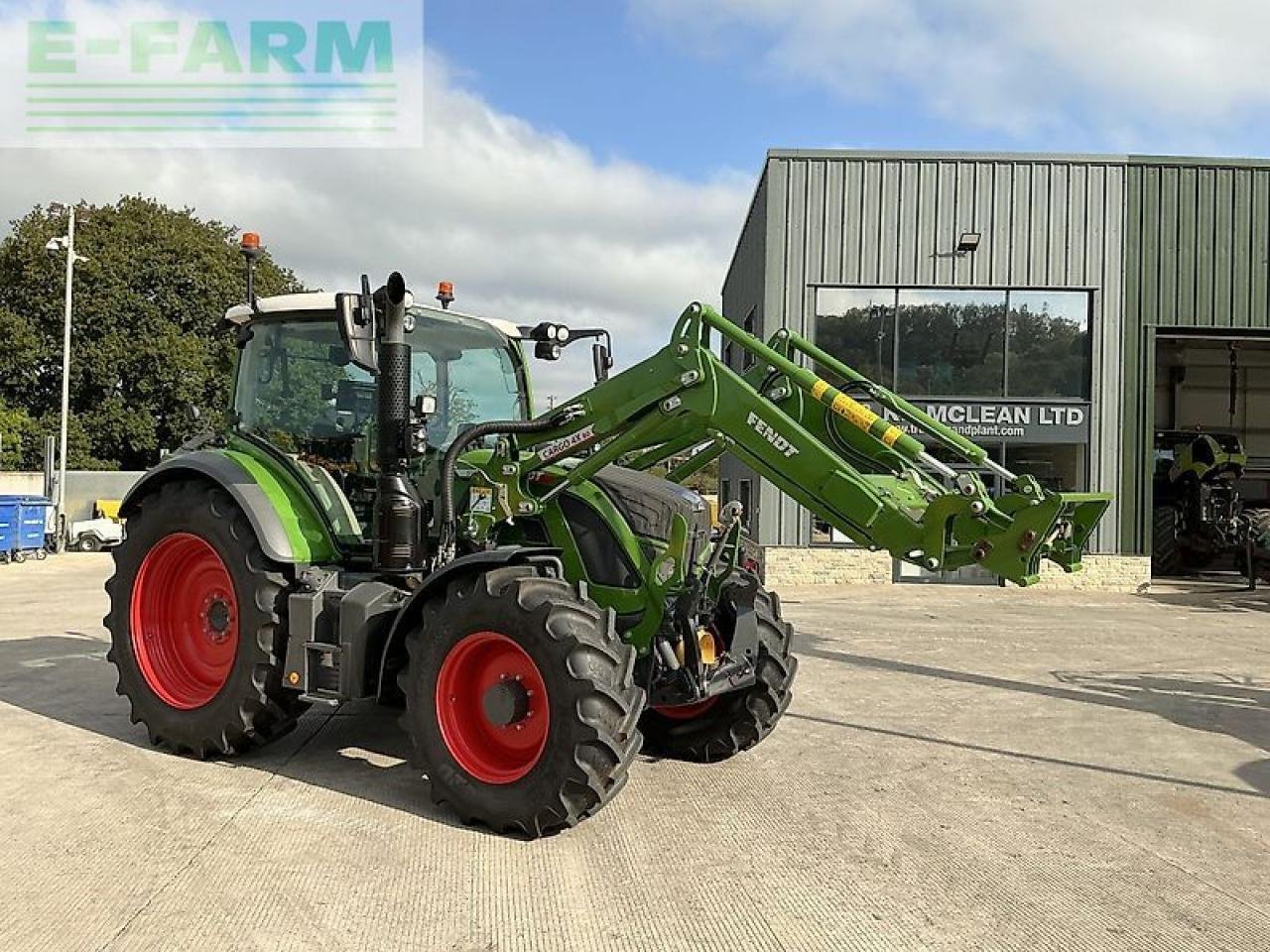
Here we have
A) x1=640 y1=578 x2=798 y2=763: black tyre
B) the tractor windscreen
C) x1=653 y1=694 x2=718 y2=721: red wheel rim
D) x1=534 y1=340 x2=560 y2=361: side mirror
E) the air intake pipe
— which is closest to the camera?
the air intake pipe

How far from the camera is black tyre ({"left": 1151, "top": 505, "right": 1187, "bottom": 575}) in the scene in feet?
65.5

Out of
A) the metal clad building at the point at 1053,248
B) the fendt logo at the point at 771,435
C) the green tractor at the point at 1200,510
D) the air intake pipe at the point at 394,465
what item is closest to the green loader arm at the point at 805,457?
the fendt logo at the point at 771,435

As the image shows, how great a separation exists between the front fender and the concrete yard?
3.89ft

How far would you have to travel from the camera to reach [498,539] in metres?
5.75

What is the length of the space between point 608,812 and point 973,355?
1351 cm

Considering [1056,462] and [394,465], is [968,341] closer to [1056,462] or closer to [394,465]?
[1056,462]

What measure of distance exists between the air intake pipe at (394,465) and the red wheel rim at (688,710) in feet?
5.45

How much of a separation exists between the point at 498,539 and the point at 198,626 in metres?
1.95

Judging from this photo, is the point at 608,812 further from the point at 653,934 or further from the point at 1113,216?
the point at 1113,216

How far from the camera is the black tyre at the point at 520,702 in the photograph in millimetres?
4449

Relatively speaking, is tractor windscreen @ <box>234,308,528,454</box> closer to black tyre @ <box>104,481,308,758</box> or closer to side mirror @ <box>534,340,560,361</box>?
side mirror @ <box>534,340,560,361</box>

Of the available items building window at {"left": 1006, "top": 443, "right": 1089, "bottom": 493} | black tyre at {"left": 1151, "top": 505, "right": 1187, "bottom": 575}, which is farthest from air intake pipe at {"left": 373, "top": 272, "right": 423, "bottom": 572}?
black tyre at {"left": 1151, "top": 505, "right": 1187, "bottom": 575}

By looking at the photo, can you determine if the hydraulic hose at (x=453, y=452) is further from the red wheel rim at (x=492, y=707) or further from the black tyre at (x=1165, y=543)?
the black tyre at (x=1165, y=543)

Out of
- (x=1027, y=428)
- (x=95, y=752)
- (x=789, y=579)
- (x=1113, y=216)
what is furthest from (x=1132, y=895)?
(x=1113, y=216)
